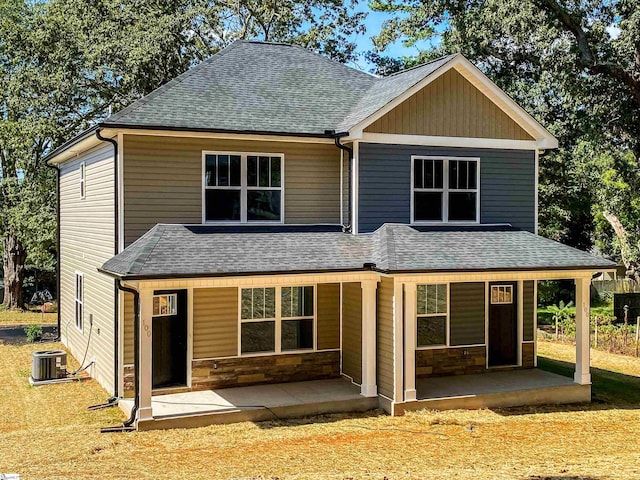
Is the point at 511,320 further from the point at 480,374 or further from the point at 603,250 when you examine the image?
the point at 603,250

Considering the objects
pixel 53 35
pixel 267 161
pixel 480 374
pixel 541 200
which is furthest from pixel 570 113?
pixel 53 35

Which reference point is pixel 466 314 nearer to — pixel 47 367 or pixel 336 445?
pixel 336 445

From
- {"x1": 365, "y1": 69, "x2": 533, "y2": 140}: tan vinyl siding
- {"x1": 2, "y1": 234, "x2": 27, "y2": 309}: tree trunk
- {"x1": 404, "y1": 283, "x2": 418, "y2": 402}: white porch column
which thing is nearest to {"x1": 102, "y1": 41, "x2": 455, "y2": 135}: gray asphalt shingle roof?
{"x1": 365, "y1": 69, "x2": 533, "y2": 140}: tan vinyl siding

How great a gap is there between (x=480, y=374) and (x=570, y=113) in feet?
41.9

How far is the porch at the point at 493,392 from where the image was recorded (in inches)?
513

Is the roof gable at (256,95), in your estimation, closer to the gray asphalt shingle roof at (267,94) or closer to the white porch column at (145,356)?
the gray asphalt shingle roof at (267,94)

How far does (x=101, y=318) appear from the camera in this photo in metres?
14.8

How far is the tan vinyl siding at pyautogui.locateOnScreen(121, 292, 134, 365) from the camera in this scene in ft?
43.0

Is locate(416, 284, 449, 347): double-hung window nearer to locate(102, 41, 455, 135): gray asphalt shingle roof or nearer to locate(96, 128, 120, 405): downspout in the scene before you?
locate(102, 41, 455, 135): gray asphalt shingle roof

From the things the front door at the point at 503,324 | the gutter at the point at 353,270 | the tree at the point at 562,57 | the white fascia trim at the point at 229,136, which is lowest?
the front door at the point at 503,324

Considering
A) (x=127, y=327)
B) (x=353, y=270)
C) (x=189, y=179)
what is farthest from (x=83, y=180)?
(x=353, y=270)

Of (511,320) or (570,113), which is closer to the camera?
(511,320)

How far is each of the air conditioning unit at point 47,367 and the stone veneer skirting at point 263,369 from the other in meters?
3.78

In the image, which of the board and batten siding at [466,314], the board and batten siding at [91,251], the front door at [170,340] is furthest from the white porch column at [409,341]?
the board and batten siding at [91,251]
